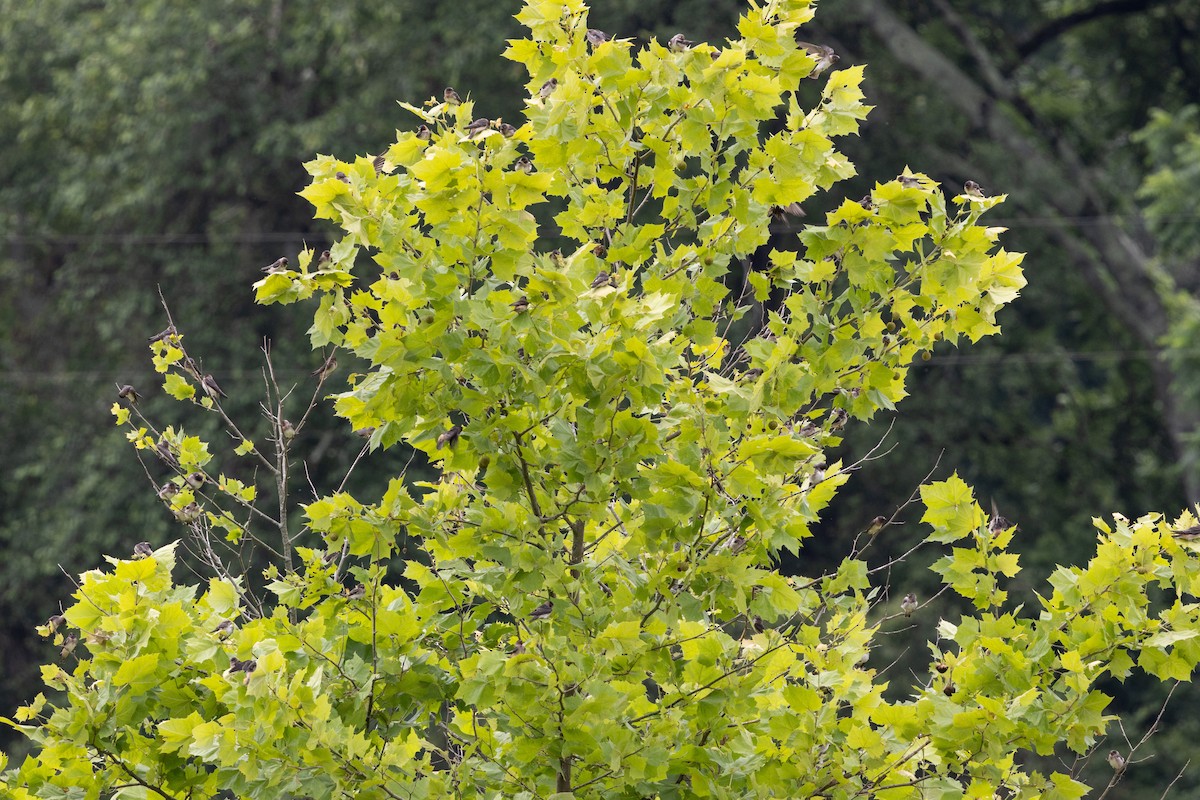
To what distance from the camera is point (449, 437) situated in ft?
10.7

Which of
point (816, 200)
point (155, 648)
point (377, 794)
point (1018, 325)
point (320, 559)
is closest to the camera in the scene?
point (377, 794)

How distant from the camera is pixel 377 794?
328 cm

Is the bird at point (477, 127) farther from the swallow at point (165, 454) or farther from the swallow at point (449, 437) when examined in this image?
the swallow at point (165, 454)

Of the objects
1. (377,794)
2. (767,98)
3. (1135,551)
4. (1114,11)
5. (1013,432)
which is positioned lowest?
(1013,432)

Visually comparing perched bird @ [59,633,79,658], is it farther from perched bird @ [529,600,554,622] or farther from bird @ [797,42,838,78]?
bird @ [797,42,838,78]

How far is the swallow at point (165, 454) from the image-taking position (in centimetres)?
433

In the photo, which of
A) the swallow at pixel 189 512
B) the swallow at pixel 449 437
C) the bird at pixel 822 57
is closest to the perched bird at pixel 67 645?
the swallow at pixel 189 512

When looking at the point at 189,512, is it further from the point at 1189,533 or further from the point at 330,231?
the point at 330,231

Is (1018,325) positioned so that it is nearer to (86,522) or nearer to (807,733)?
(86,522)

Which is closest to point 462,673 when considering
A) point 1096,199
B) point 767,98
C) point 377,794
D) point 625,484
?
point 377,794

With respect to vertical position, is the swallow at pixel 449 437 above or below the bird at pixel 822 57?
below

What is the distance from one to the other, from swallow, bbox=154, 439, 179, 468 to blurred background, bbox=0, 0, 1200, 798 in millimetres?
9873

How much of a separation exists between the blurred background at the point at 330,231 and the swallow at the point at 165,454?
32.4 ft

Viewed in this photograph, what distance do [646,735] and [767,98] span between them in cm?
134
